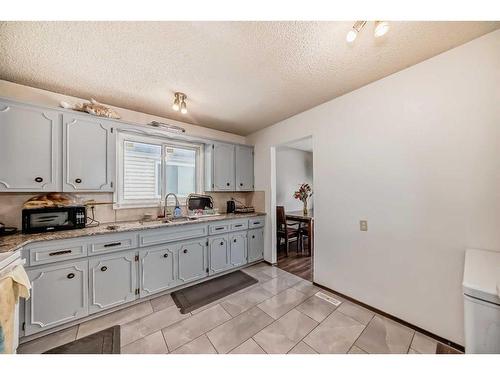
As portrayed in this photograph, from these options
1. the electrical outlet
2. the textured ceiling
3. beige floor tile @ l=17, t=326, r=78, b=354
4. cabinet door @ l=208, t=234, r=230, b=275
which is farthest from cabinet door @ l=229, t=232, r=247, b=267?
the textured ceiling

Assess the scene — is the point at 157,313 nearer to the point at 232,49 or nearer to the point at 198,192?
the point at 198,192

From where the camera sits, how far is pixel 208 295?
88.2 inches

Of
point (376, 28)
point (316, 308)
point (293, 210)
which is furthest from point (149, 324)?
point (293, 210)

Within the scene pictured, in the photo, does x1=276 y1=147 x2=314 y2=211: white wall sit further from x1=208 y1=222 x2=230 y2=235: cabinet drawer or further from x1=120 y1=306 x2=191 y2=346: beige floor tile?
x1=120 y1=306 x2=191 y2=346: beige floor tile

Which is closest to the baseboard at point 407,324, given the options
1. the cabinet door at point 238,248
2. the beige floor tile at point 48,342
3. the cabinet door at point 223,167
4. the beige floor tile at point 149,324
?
the cabinet door at point 238,248

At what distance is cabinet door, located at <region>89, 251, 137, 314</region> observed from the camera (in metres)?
1.79

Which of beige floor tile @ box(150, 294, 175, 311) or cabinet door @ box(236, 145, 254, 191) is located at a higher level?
cabinet door @ box(236, 145, 254, 191)

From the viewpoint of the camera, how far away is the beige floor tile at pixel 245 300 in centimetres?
198

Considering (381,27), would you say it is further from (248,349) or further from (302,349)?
(248,349)

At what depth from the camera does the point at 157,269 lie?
7.07 feet

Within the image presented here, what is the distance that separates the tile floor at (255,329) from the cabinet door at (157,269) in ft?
0.52

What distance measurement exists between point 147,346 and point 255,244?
1938mm
